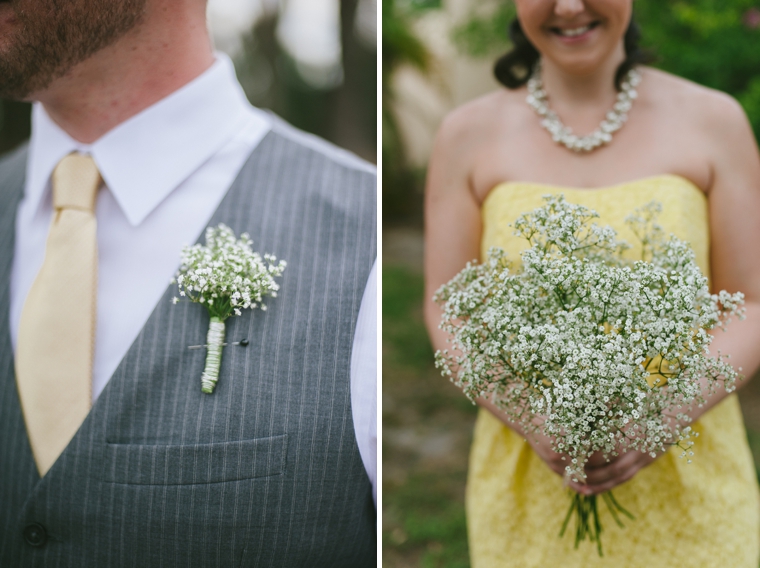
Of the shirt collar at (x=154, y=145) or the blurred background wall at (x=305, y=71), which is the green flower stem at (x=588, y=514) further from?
the blurred background wall at (x=305, y=71)

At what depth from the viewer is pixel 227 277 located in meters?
1.39

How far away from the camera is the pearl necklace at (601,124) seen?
1772 mm

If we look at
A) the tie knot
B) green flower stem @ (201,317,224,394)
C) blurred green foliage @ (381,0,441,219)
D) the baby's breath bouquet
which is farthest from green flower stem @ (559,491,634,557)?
blurred green foliage @ (381,0,441,219)

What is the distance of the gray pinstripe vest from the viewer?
4.65ft

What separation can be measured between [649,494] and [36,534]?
153cm

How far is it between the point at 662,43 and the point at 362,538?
373cm

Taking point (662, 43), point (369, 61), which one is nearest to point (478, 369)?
point (662, 43)

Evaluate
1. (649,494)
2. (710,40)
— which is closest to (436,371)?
(710,40)

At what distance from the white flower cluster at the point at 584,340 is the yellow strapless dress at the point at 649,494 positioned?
40cm

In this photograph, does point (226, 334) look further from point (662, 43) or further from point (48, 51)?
point (662, 43)

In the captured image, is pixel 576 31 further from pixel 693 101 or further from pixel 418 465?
pixel 418 465

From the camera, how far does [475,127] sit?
195 cm

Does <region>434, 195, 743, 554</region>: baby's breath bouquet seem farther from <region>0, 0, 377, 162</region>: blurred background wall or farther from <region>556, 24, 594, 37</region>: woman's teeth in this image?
<region>0, 0, 377, 162</region>: blurred background wall

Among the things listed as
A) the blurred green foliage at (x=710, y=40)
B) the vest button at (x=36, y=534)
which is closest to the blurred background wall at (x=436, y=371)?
the blurred green foliage at (x=710, y=40)
